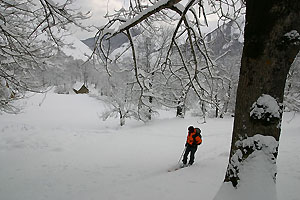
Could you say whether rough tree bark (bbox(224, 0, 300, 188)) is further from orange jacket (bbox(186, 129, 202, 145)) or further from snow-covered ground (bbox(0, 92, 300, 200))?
orange jacket (bbox(186, 129, 202, 145))

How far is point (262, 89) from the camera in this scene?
161cm

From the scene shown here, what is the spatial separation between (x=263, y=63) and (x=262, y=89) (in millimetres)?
239

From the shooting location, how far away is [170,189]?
3432mm

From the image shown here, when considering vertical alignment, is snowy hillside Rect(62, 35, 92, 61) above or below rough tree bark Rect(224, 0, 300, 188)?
above

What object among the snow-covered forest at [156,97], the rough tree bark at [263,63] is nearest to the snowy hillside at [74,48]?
the snow-covered forest at [156,97]

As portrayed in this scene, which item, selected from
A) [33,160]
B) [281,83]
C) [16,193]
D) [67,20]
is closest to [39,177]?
[16,193]

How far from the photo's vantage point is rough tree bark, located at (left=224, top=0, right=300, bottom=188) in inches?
56.6

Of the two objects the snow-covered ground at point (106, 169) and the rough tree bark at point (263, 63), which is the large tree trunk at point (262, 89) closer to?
the rough tree bark at point (263, 63)

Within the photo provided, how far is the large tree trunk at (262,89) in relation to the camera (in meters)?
1.45

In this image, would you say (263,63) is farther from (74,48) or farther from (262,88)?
(74,48)

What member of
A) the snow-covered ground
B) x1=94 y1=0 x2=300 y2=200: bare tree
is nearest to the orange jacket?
the snow-covered ground

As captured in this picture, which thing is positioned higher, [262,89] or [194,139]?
[262,89]

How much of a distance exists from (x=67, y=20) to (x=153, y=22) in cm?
165

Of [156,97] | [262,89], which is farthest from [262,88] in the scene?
[156,97]
